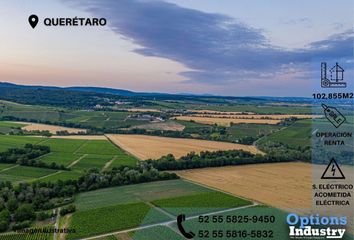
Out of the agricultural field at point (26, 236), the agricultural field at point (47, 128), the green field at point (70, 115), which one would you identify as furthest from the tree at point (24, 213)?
the green field at point (70, 115)

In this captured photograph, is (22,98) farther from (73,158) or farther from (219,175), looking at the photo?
(219,175)

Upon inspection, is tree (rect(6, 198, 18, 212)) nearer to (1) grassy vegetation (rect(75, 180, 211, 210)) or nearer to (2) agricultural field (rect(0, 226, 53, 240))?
(2) agricultural field (rect(0, 226, 53, 240))

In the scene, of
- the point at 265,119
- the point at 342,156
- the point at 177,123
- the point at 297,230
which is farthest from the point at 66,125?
the point at 297,230

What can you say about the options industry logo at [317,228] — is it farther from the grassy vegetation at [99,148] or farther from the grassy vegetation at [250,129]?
the grassy vegetation at [250,129]

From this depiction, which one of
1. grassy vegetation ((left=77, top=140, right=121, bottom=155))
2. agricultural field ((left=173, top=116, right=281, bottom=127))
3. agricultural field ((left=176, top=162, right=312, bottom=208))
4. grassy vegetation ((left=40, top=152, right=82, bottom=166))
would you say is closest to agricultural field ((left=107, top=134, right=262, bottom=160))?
grassy vegetation ((left=77, top=140, right=121, bottom=155))

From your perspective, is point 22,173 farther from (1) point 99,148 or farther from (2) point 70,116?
(2) point 70,116

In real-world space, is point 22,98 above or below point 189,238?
above

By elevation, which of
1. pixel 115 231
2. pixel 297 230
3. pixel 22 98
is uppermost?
pixel 22 98
